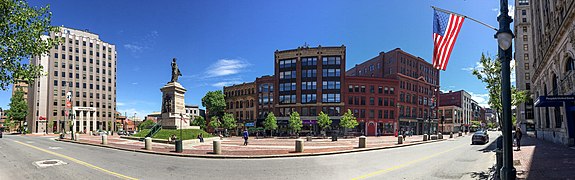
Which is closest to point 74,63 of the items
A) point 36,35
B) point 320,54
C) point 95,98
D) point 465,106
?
point 95,98

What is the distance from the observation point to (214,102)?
7231 cm

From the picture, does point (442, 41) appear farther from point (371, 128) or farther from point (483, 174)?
point (371, 128)

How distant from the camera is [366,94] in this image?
2400 inches

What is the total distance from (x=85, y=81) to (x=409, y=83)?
9193 cm

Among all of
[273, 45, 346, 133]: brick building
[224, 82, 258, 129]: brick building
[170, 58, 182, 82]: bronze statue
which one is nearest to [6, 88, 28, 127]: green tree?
[224, 82, 258, 129]: brick building

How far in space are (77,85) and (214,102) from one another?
48.6 metres

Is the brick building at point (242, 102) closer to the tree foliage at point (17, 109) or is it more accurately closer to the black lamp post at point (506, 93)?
the tree foliage at point (17, 109)

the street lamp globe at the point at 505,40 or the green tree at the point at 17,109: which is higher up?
the street lamp globe at the point at 505,40

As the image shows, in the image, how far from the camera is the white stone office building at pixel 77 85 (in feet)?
276

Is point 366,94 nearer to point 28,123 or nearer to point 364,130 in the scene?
point 364,130

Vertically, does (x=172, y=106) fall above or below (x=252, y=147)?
above

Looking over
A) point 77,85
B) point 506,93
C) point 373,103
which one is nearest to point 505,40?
point 506,93

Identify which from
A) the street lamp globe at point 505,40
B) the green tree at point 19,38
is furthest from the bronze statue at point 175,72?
the street lamp globe at point 505,40

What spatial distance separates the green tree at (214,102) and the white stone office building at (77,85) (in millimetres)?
39935
